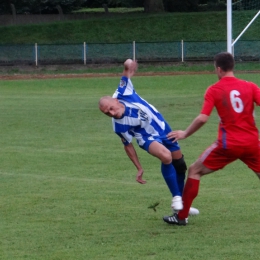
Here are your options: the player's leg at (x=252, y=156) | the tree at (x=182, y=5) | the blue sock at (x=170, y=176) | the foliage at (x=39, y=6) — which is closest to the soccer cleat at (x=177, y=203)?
the blue sock at (x=170, y=176)

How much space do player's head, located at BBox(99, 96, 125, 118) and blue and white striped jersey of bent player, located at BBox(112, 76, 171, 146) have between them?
129 mm

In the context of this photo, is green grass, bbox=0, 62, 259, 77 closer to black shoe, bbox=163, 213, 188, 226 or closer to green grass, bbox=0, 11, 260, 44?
green grass, bbox=0, 11, 260, 44

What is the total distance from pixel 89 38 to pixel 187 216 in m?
44.2

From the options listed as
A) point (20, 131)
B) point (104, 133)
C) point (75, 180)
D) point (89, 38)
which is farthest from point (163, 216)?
point (89, 38)

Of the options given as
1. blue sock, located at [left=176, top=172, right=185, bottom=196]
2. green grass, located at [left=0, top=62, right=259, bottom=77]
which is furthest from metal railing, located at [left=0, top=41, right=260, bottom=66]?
blue sock, located at [left=176, top=172, right=185, bottom=196]

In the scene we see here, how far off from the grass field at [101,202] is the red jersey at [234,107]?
1008 millimetres

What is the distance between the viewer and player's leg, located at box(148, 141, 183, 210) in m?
7.62

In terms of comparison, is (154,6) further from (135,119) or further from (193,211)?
(135,119)

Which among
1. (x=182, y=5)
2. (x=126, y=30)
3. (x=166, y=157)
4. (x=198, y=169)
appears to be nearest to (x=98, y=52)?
(x=126, y=30)

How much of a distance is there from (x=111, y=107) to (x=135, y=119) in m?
0.37

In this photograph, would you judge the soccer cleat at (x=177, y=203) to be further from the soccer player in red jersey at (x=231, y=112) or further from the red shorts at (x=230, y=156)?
the soccer player in red jersey at (x=231, y=112)

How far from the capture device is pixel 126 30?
5175 centimetres

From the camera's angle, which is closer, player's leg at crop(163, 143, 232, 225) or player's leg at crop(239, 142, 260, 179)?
player's leg at crop(239, 142, 260, 179)

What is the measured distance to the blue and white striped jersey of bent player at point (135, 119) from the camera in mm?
7715
